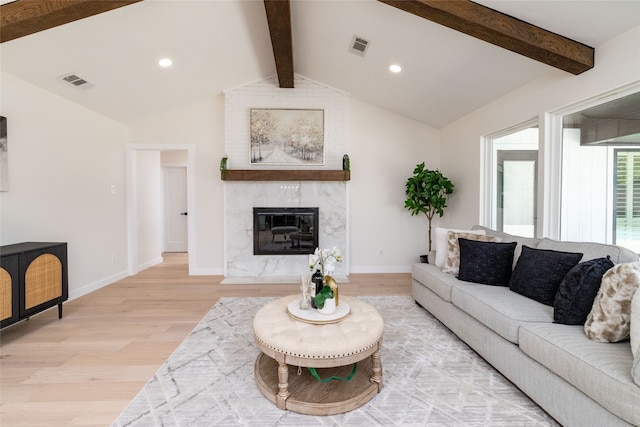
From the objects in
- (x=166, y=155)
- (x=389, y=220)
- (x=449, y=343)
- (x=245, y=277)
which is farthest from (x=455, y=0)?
(x=166, y=155)

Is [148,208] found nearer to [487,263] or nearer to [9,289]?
[9,289]

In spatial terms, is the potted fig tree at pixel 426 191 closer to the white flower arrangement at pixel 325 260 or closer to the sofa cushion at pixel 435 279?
the sofa cushion at pixel 435 279

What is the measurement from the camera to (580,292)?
1.82m

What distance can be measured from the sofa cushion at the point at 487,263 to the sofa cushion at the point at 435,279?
15 centimetres

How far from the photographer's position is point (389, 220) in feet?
16.8

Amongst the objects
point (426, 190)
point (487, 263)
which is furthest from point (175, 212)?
point (487, 263)

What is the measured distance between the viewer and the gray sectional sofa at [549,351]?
137cm

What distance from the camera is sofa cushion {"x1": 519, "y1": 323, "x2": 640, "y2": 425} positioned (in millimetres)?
1296

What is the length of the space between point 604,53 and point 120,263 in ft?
20.4

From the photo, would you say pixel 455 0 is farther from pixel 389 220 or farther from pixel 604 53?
pixel 389 220

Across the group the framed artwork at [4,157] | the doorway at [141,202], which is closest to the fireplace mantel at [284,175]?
the doorway at [141,202]

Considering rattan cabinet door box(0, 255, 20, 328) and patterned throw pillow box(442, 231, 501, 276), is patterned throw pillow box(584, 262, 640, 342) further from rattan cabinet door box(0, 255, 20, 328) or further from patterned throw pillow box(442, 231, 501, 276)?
rattan cabinet door box(0, 255, 20, 328)

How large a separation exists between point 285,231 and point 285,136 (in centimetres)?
155

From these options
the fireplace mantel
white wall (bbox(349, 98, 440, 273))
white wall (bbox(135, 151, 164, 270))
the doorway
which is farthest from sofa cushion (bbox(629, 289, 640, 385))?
white wall (bbox(135, 151, 164, 270))
